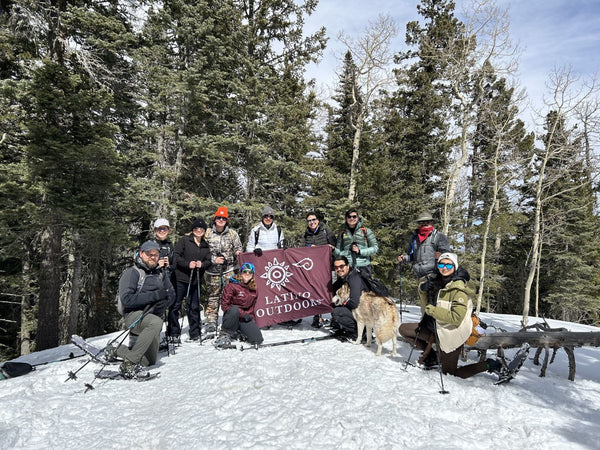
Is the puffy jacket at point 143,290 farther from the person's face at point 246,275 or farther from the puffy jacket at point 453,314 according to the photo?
the puffy jacket at point 453,314

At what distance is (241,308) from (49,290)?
8.65m

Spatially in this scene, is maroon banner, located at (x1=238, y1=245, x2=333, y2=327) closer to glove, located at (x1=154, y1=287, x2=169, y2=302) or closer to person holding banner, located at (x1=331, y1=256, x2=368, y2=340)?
person holding banner, located at (x1=331, y1=256, x2=368, y2=340)

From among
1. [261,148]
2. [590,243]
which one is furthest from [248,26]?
[590,243]

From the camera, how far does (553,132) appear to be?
1494cm

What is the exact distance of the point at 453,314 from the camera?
4461 mm

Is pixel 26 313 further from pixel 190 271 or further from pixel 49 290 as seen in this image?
pixel 190 271

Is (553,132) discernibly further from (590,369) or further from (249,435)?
(249,435)

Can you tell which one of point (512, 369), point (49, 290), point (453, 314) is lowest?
point (49, 290)

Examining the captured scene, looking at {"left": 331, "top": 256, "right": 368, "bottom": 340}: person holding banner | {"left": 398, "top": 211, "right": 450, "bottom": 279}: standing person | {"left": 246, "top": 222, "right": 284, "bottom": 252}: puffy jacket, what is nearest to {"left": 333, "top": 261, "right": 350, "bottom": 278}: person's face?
{"left": 331, "top": 256, "right": 368, "bottom": 340}: person holding banner

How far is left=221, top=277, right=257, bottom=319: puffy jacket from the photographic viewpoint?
21.9 ft

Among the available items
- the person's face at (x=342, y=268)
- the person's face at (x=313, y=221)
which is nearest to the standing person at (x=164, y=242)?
the person's face at (x=313, y=221)

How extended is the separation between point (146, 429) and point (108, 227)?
364 inches

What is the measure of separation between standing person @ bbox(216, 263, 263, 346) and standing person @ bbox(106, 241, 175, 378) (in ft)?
4.63

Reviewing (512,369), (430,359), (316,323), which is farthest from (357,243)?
(512,369)
